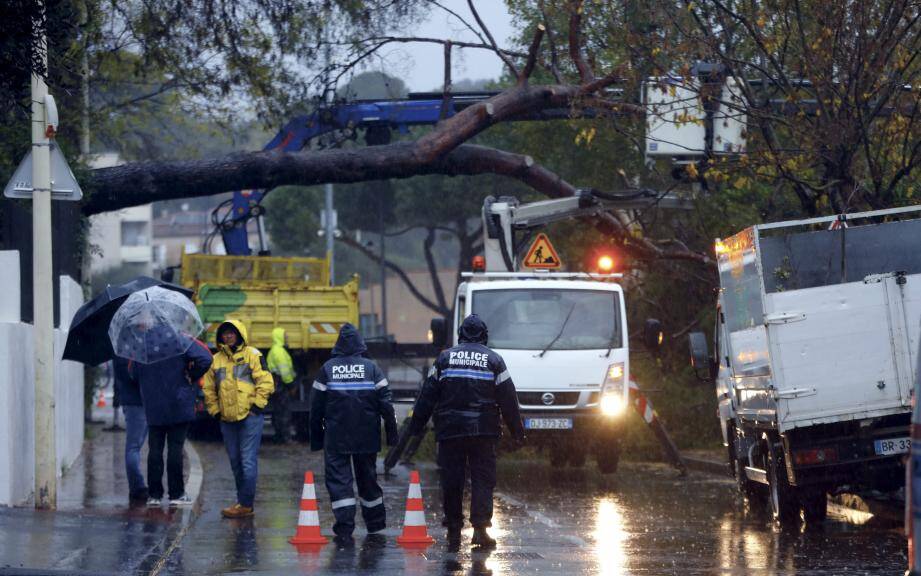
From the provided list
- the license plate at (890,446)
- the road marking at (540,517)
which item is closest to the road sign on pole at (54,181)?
the road marking at (540,517)

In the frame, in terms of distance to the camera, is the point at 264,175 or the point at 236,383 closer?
the point at 236,383

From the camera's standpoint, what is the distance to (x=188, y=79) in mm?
19281

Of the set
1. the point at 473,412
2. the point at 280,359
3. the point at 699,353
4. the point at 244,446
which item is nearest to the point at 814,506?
the point at 699,353

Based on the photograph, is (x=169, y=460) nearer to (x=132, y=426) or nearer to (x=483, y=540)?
(x=132, y=426)

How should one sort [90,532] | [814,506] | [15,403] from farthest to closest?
1. [814,506]
2. [15,403]
3. [90,532]

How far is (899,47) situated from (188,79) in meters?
8.79

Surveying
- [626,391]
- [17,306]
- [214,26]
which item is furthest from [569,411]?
[17,306]

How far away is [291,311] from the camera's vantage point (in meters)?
24.8

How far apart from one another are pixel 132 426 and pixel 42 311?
77.5 inches

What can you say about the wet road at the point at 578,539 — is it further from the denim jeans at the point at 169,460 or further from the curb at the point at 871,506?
the denim jeans at the point at 169,460

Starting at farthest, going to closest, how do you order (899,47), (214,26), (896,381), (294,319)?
1. (294,319)
2. (214,26)
3. (899,47)
4. (896,381)

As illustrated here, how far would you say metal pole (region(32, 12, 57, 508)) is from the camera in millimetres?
12211

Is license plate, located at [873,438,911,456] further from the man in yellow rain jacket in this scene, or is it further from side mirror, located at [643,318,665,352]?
side mirror, located at [643,318,665,352]

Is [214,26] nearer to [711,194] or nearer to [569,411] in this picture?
[569,411]
